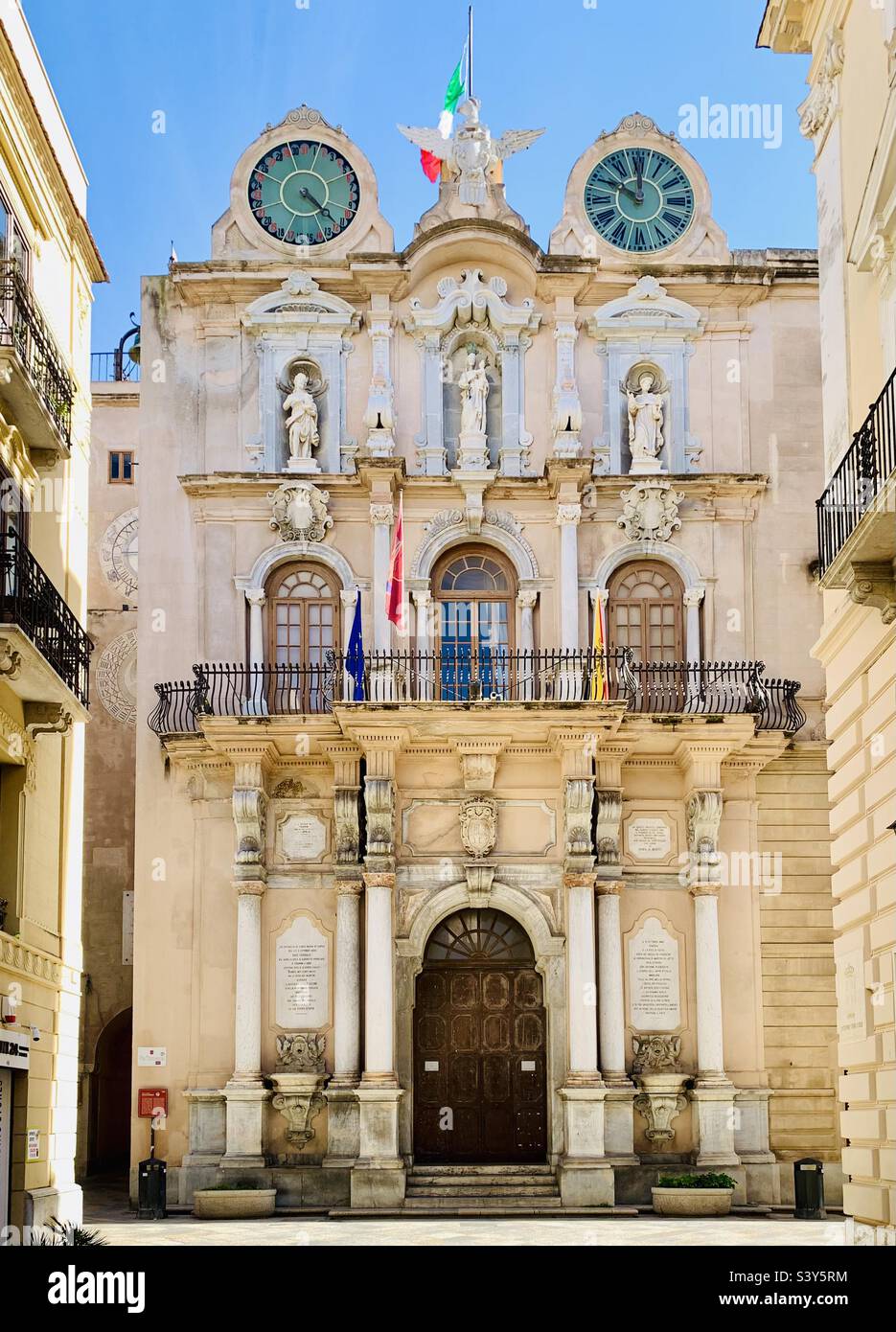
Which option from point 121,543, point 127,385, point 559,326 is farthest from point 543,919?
point 127,385

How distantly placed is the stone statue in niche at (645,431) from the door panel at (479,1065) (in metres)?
7.93

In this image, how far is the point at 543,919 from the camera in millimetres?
28062

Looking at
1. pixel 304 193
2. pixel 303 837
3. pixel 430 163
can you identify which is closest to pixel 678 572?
pixel 303 837

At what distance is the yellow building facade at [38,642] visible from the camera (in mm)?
19078

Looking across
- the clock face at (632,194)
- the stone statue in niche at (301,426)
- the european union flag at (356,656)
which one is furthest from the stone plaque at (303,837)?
the clock face at (632,194)

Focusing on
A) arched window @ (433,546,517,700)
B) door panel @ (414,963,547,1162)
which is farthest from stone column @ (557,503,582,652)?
door panel @ (414,963,547,1162)

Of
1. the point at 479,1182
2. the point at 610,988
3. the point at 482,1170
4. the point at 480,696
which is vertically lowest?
the point at 479,1182

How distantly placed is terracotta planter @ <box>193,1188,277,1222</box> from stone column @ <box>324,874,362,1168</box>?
1247 mm

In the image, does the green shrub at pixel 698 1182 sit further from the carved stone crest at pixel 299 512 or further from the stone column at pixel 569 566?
the carved stone crest at pixel 299 512

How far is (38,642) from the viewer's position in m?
19.1

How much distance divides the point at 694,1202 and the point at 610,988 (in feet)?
10.7

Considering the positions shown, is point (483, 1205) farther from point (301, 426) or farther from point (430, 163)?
point (430, 163)

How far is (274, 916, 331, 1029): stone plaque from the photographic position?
92.2 feet

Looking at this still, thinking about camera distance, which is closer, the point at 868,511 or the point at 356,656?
the point at 868,511
